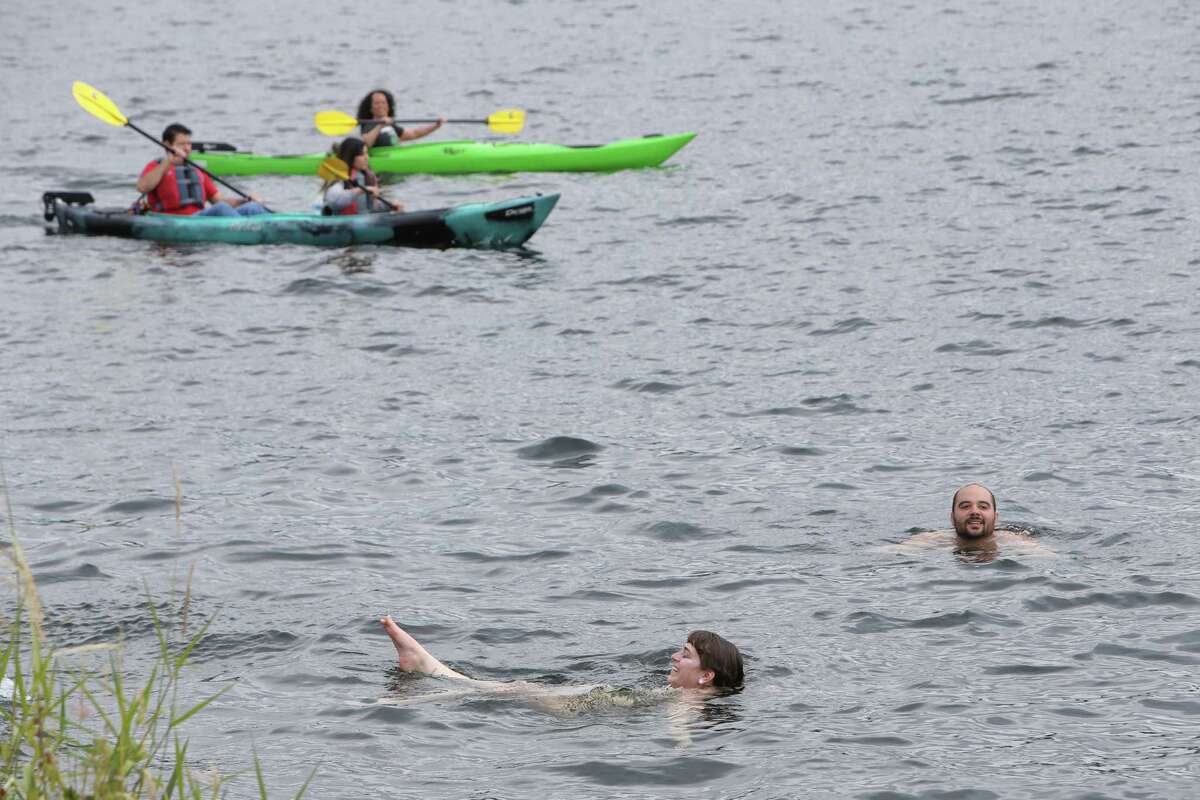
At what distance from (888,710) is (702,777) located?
1.10m

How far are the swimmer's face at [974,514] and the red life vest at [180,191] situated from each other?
11.4 metres

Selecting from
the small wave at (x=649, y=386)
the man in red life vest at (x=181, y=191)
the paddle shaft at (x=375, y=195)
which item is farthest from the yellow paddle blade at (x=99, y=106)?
the small wave at (x=649, y=386)

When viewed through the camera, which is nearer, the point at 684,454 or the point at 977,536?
the point at 977,536

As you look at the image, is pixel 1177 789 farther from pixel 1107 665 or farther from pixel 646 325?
pixel 646 325

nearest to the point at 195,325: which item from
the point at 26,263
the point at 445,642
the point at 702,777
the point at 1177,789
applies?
the point at 26,263

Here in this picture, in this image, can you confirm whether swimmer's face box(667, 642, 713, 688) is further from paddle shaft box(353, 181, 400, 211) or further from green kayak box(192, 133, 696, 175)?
green kayak box(192, 133, 696, 175)

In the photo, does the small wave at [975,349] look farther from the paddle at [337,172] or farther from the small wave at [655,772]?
the small wave at [655,772]

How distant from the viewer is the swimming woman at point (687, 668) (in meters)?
7.86

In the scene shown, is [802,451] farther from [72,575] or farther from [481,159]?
[481,159]

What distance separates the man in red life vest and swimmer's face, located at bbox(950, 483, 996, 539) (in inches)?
429

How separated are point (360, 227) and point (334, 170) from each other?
2.60ft

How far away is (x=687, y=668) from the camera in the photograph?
7879 millimetres

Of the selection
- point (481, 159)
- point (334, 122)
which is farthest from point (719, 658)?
point (481, 159)

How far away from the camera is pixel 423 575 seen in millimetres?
9695
